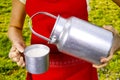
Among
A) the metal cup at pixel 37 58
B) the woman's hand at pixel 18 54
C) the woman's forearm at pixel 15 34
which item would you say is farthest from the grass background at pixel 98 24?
the metal cup at pixel 37 58

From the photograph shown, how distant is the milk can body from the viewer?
1.56 meters

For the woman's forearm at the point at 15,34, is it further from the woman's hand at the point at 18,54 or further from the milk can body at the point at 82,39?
the milk can body at the point at 82,39

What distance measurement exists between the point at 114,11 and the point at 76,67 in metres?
3.25

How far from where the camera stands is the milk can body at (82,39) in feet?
5.10

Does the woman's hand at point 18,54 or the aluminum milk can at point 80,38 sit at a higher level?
the aluminum milk can at point 80,38

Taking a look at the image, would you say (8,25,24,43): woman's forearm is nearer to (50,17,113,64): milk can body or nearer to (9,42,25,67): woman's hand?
(9,42,25,67): woman's hand

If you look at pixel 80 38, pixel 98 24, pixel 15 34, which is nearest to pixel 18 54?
pixel 15 34

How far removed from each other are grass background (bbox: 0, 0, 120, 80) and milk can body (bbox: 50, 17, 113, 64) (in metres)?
2.10

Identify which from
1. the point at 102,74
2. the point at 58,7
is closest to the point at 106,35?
the point at 58,7

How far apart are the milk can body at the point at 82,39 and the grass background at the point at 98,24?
210 centimetres

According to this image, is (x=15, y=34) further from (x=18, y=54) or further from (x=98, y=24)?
(x=98, y=24)

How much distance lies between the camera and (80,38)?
1560mm

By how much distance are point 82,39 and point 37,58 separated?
0.24 meters

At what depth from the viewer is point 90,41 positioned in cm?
157
